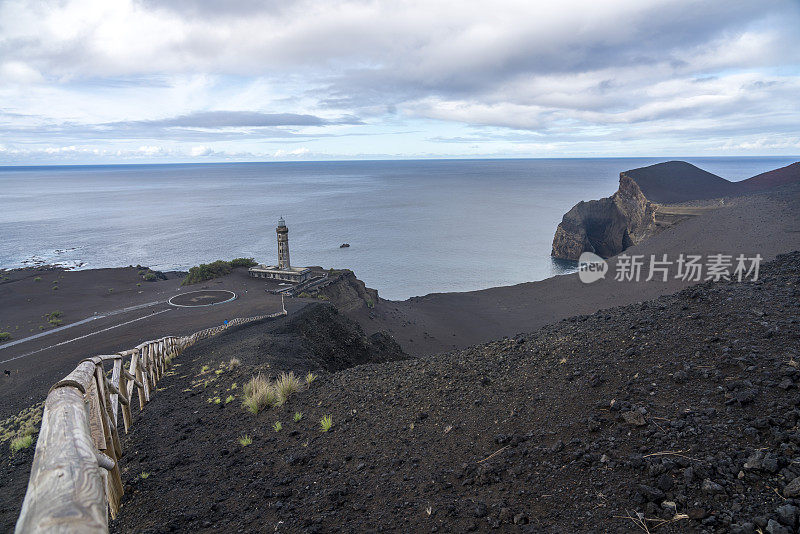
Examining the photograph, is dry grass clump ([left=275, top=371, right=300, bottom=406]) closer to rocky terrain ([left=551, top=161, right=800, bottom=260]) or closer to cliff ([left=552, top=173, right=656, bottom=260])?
rocky terrain ([left=551, top=161, right=800, bottom=260])

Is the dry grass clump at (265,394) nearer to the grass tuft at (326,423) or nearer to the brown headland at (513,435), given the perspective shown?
the brown headland at (513,435)

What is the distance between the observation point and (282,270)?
38.0 metres

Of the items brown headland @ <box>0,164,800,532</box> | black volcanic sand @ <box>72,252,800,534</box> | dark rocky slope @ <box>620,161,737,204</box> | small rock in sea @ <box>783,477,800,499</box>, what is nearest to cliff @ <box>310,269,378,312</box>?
brown headland @ <box>0,164,800,532</box>

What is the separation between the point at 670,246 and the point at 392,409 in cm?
4986

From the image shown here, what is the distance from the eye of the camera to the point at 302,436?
6.55 meters

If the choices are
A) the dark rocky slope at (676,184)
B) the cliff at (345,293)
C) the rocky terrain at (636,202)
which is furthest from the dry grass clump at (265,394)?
the dark rocky slope at (676,184)

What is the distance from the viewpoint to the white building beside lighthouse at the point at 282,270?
36812 mm

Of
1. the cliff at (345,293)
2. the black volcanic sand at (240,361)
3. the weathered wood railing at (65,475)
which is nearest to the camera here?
the weathered wood railing at (65,475)

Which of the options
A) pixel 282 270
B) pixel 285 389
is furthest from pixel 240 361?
pixel 282 270

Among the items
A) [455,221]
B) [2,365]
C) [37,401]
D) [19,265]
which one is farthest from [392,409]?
[455,221]

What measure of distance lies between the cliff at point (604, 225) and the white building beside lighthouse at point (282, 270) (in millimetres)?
49548

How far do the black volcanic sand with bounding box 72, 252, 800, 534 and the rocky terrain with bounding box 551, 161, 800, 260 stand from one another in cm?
6353

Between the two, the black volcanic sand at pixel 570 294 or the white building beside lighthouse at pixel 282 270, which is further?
the white building beside lighthouse at pixel 282 270

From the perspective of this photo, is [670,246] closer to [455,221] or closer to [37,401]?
[37,401]
